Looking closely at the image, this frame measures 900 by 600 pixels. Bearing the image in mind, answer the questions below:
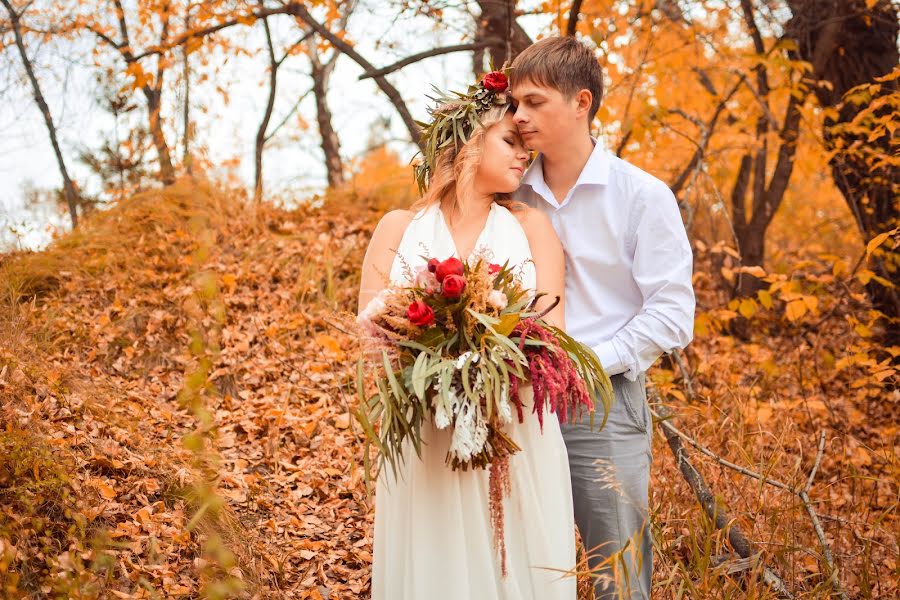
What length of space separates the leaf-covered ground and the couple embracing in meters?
0.29

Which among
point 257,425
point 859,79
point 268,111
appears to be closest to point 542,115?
point 257,425

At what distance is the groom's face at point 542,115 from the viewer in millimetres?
2988

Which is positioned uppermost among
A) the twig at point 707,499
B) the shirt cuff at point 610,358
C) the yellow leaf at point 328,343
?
the yellow leaf at point 328,343

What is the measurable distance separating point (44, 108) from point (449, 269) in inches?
273

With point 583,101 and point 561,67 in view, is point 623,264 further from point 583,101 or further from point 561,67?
point 561,67

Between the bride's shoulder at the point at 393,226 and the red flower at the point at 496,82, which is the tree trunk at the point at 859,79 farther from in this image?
the bride's shoulder at the point at 393,226

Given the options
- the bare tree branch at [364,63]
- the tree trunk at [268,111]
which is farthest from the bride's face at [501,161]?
the tree trunk at [268,111]

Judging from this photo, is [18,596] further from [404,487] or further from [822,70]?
[822,70]

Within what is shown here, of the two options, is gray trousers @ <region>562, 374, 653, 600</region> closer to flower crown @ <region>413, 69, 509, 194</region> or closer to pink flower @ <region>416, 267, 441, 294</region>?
pink flower @ <region>416, 267, 441, 294</region>

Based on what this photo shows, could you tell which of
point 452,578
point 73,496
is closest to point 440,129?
point 452,578

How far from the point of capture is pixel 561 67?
118 inches

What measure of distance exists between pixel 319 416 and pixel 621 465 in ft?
9.21

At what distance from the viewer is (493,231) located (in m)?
2.91

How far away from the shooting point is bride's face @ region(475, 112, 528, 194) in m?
2.99
